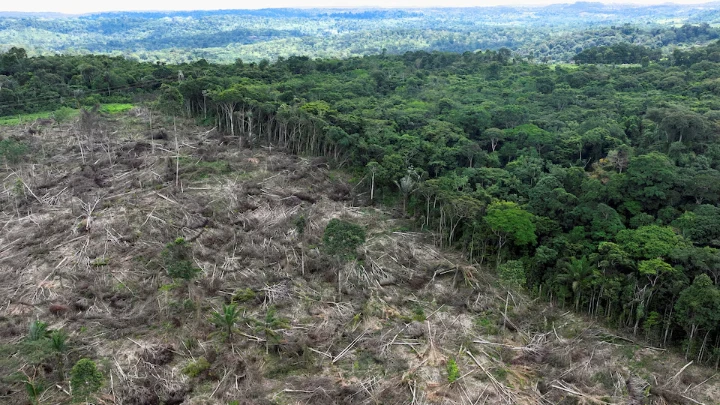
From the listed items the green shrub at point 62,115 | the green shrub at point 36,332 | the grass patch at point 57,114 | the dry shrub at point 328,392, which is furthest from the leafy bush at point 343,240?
the grass patch at point 57,114

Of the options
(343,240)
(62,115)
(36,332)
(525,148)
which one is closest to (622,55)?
(525,148)

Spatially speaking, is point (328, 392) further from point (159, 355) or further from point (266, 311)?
point (159, 355)

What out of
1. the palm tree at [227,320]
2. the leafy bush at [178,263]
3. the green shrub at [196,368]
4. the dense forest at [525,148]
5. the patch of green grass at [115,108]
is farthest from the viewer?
the patch of green grass at [115,108]

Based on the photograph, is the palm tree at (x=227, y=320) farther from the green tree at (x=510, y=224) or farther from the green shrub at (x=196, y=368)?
the green tree at (x=510, y=224)

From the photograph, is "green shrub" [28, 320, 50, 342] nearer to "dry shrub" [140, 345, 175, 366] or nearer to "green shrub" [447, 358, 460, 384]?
"dry shrub" [140, 345, 175, 366]

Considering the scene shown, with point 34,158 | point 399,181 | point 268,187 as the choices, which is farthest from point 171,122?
point 399,181

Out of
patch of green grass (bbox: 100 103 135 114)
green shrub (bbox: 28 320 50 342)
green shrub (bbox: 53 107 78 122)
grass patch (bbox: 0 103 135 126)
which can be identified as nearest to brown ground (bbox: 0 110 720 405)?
green shrub (bbox: 28 320 50 342)
